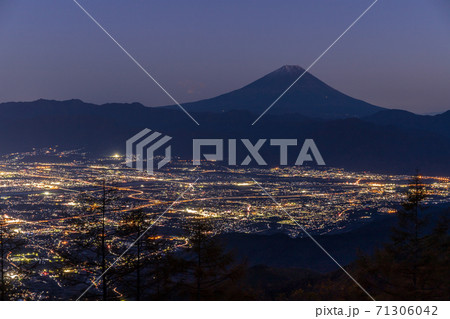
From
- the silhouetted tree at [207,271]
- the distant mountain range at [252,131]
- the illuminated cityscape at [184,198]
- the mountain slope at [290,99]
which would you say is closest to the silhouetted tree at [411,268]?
the silhouetted tree at [207,271]

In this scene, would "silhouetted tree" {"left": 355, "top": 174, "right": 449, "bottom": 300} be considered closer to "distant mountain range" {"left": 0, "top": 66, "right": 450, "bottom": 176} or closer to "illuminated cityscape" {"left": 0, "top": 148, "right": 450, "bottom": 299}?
"illuminated cityscape" {"left": 0, "top": 148, "right": 450, "bottom": 299}

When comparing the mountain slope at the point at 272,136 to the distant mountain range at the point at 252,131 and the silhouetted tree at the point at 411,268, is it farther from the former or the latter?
the silhouetted tree at the point at 411,268

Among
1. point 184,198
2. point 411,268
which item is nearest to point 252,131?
point 184,198

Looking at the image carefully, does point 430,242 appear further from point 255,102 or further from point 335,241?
point 255,102

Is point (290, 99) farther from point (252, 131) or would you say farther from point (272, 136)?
point (272, 136)

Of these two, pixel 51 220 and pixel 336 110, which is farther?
pixel 336 110

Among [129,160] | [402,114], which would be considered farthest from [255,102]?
[129,160]
